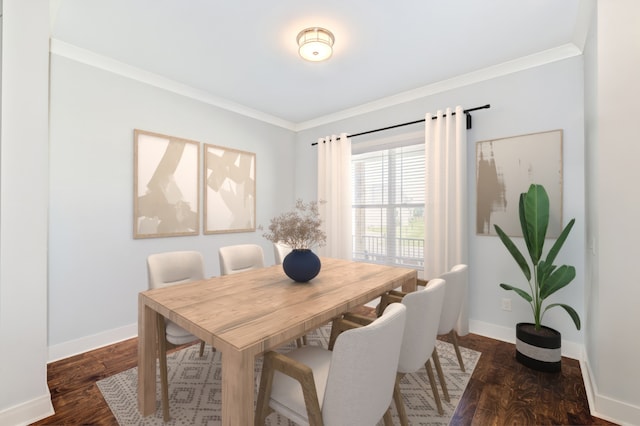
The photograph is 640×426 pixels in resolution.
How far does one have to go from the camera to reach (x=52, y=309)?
7.86 feet

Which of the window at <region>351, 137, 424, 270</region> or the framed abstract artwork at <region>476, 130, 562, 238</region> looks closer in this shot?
the framed abstract artwork at <region>476, 130, 562, 238</region>

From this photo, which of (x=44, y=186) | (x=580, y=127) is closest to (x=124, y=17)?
(x=44, y=186)

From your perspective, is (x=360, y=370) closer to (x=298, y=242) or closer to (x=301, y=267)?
(x=301, y=267)

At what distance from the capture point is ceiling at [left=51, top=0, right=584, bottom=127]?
6.50 ft

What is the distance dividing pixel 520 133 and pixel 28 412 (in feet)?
13.9

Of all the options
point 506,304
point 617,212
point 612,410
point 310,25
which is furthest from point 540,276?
point 310,25

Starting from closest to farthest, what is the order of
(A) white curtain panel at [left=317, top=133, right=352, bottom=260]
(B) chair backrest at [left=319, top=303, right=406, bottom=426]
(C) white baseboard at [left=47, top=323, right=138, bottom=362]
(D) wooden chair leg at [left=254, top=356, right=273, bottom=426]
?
(B) chair backrest at [left=319, top=303, right=406, bottom=426]
(D) wooden chair leg at [left=254, top=356, right=273, bottom=426]
(C) white baseboard at [left=47, top=323, right=138, bottom=362]
(A) white curtain panel at [left=317, top=133, right=352, bottom=260]

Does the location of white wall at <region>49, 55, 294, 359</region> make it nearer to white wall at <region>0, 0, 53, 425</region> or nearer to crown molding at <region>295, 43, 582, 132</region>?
white wall at <region>0, 0, 53, 425</region>

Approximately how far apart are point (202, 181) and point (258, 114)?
132 cm

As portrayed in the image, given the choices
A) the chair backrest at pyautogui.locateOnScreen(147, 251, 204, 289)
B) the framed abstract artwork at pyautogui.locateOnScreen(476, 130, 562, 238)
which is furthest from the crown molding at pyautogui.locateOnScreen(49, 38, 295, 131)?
the framed abstract artwork at pyautogui.locateOnScreen(476, 130, 562, 238)

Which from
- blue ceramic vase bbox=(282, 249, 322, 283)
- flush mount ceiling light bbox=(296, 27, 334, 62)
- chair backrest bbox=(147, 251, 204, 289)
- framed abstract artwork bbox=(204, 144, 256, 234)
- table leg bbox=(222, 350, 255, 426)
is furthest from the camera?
framed abstract artwork bbox=(204, 144, 256, 234)

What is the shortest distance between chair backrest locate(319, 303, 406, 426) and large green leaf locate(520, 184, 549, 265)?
71.5 inches

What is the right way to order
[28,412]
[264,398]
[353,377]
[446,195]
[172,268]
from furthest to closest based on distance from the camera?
[446,195] → [172,268] → [28,412] → [264,398] → [353,377]

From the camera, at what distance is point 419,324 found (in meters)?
1.43
